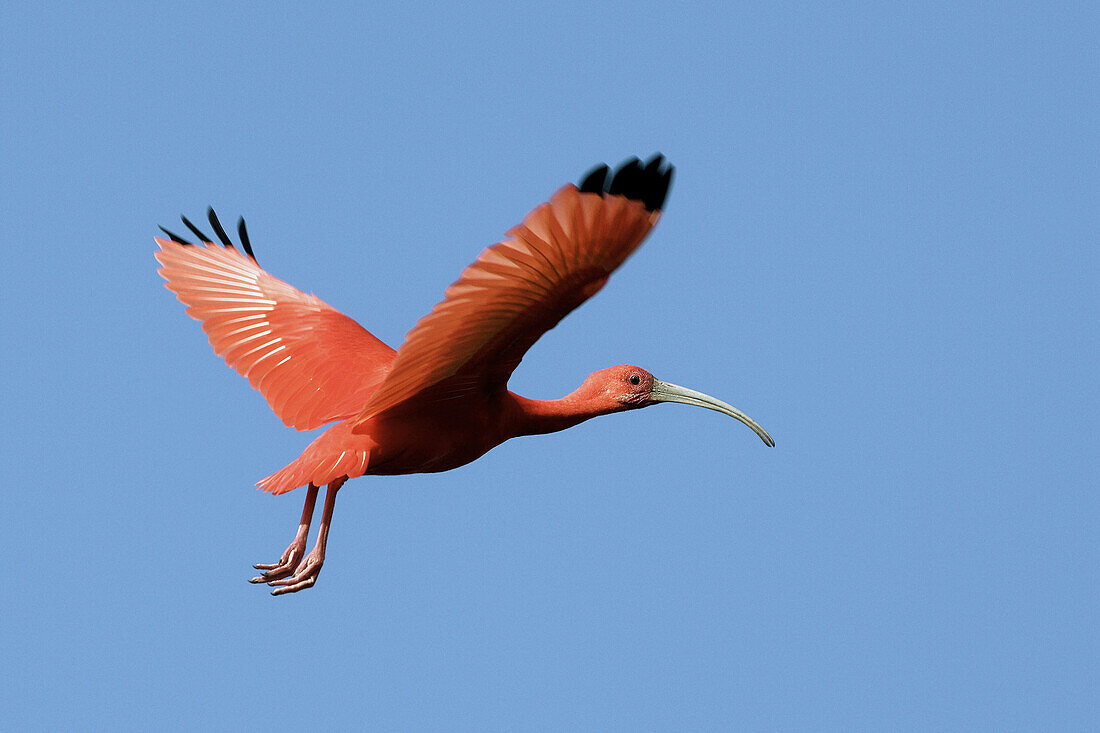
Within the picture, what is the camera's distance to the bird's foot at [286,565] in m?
5.69

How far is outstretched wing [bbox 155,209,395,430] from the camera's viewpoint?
583 centimetres

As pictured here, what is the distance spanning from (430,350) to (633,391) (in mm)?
1366

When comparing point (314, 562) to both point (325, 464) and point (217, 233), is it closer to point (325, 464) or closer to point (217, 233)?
point (325, 464)

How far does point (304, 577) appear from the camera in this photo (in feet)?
18.2

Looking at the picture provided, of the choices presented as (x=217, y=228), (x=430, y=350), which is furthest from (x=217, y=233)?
(x=430, y=350)

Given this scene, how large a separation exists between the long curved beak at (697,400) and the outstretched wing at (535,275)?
1.04m

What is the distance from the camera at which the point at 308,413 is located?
5.80 m

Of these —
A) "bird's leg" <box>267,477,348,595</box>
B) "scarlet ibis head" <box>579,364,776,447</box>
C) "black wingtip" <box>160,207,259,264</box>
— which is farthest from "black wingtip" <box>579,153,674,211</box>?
"black wingtip" <box>160,207,259,264</box>

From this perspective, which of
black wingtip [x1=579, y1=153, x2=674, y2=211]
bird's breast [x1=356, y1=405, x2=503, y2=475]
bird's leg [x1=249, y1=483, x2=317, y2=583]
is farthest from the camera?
bird's leg [x1=249, y1=483, x2=317, y2=583]

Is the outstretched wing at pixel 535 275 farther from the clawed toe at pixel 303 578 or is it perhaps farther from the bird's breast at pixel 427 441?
the clawed toe at pixel 303 578

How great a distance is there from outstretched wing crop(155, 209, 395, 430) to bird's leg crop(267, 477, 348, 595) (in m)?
0.33

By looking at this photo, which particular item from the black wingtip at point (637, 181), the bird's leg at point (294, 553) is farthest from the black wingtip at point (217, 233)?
the black wingtip at point (637, 181)

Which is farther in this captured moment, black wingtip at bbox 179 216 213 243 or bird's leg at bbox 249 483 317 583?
black wingtip at bbox 179 216 213 243

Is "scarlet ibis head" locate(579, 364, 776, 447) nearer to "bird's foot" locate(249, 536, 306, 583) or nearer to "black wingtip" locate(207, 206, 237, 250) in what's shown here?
"bird's foot" locate(249, 536, 306, 583)
